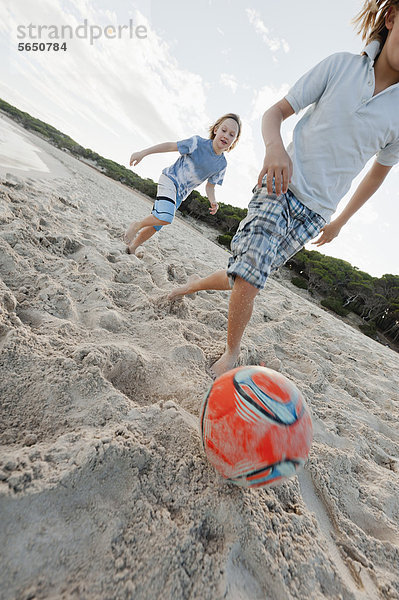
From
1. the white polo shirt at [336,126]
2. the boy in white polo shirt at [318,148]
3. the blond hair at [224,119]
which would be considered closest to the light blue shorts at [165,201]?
the blond hair at [224,119]

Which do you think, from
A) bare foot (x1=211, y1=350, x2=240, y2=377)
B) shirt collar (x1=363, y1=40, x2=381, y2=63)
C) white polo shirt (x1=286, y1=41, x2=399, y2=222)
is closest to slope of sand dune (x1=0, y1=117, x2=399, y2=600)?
bare foot (x1=211, y1=350, x2=240, y2=377)

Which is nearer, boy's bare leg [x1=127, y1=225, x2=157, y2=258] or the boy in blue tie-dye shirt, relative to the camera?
the boy in blue tie-dye shirt

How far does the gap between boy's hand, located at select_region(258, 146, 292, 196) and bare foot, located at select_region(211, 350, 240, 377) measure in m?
1.01

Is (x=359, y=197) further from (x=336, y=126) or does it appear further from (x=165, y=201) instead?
(x=165, y=201)

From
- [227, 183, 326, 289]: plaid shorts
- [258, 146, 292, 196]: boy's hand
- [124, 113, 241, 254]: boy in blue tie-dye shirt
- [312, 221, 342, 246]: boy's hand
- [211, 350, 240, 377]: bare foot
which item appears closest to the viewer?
[258, 146, 292, 196]: boy's hand

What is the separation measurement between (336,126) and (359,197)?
73 centimetres

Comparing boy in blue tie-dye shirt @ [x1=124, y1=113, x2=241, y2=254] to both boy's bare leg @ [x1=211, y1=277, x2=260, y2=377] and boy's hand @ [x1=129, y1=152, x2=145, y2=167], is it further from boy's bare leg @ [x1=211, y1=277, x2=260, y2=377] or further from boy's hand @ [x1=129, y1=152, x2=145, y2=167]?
boy's bare leg @ [x1=211, y1=277, x2=260, y2=377]

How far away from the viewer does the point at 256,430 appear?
100cm

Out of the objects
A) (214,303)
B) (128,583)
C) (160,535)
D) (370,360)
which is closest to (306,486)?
(160,535)

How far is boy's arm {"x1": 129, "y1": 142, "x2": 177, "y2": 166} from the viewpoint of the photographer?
3.19 metres

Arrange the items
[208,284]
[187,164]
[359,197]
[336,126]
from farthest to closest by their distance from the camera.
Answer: [187,164] < [208,284] < [359,197] < [336,126]

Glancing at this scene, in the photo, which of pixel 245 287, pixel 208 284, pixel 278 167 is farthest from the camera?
pixel 208 284

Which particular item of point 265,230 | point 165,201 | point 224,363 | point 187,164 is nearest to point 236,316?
point 224,363

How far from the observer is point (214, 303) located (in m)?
3.00
